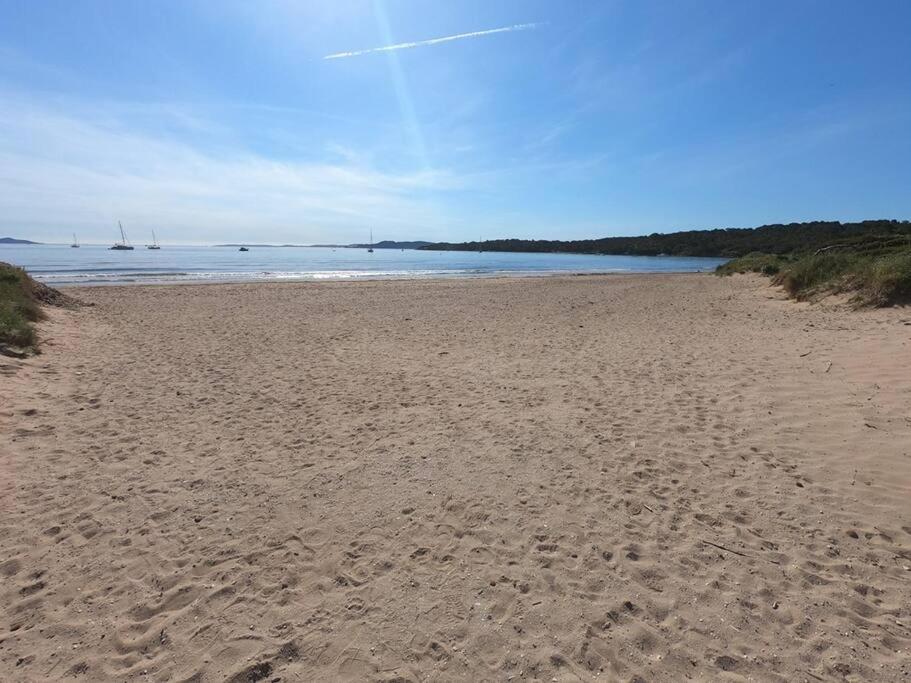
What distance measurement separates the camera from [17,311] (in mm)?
9883

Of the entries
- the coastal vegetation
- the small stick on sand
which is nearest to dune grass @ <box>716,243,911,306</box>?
the small stick on sand

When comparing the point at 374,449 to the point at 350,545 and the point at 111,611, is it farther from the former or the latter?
the point at 111,611

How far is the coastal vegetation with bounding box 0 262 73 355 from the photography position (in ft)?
27.3

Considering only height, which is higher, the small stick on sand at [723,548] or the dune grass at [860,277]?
the dune grass at [860,277]

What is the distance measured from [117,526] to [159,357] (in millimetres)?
6744

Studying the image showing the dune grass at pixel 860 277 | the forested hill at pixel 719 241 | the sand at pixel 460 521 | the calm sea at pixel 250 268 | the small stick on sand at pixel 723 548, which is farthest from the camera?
the forested hill at pixel 719 241

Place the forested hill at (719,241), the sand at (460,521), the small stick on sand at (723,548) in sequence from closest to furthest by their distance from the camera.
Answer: the sand at (460,521)
the small stick on sand at (723,548)
the forested hill at (719,241)

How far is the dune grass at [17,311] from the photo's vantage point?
27.5 ft

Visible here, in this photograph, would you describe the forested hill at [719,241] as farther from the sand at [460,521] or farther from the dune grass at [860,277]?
the sand at [460,521]

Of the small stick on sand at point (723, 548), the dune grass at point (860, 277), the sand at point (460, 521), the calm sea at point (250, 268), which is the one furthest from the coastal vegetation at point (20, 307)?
the dune grass at point (860, 277)

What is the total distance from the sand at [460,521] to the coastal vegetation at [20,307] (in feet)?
2.39

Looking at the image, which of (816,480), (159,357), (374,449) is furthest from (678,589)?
(159,357)

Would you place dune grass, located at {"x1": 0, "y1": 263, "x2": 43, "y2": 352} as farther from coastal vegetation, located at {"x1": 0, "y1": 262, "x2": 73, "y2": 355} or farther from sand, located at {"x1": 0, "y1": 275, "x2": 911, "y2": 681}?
sand, located at {"x1": 0, "y1": 275, "x2": 911, "y2": 681}

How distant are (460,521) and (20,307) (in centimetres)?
1265
